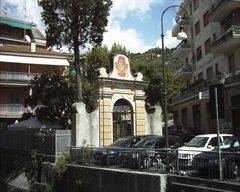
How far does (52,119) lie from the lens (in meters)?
19.7

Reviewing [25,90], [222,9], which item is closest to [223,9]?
[222,9]

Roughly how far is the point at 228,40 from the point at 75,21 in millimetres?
13339

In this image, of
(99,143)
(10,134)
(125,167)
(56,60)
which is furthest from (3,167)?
(56,60)

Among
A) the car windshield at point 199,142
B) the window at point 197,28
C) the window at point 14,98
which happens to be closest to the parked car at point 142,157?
the car windshield at point 199,142

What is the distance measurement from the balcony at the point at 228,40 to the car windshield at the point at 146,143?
47.4 feet

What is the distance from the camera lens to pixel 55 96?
20.3m

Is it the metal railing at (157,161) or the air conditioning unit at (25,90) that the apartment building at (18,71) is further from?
the metal railing at (157,161)

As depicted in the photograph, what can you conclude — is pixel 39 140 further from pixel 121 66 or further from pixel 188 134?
pixel 188 134

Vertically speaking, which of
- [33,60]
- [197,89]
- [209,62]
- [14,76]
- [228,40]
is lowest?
[197,89]

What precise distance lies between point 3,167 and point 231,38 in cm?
2122

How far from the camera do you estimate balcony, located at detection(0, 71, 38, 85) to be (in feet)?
98.4

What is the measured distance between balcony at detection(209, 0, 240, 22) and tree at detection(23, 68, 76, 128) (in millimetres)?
15081

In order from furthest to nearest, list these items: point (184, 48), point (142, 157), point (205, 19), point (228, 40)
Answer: point (184, 48) → point (205, 19) → point (228, 40) → point (142, 157)

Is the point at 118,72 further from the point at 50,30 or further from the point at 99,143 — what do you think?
the point at 50,30
